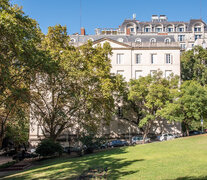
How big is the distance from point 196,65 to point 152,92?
2330 centimetres

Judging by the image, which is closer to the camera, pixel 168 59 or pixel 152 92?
pixel 152 92

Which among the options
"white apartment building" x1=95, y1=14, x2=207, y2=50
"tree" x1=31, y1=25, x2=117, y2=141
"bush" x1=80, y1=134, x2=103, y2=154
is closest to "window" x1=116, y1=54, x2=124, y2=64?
"tree" x1=31, y1=25, x2=117, y2=141

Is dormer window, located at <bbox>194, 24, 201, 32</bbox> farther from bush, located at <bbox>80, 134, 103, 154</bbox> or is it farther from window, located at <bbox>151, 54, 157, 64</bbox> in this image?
bush, located at <bbox>80, 134, 103, 154</bbox>

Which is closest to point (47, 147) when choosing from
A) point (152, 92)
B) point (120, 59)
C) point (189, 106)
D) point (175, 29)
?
point (152, 92)

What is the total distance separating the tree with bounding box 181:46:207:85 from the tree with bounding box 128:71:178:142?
16958mm

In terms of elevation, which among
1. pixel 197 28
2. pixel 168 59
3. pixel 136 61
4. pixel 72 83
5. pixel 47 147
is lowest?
pixel 47 147

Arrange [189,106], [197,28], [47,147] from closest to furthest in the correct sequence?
[47,147] < [189,106] < [197,28]

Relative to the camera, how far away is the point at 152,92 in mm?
33781

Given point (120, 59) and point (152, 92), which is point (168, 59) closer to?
point (120, 59)

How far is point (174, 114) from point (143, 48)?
628 inches

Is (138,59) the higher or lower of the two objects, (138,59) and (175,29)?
the lower

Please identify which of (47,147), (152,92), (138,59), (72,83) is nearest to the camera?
(47,147)

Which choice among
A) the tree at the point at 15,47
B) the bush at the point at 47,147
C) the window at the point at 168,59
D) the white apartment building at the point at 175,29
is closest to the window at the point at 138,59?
the window at the point at 168,59

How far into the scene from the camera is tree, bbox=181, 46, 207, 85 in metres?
50.6
